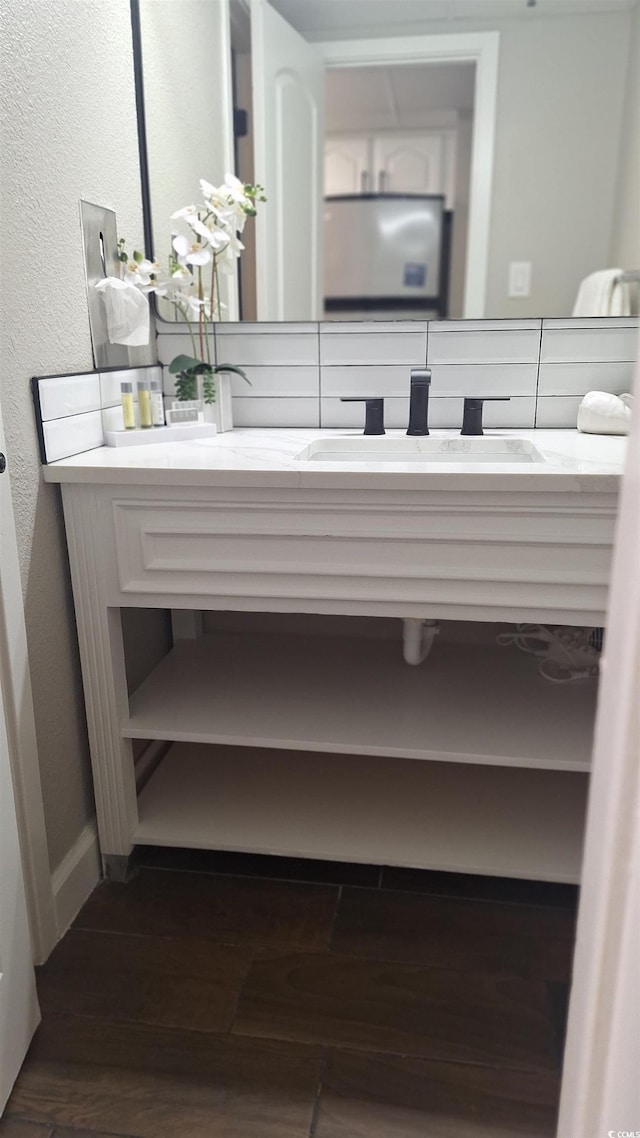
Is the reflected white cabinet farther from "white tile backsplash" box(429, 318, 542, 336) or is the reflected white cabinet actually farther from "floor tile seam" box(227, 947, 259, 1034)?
"floor tile seam" box(227, 947, 259, 1034)

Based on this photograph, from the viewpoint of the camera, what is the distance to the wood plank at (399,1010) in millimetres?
1141

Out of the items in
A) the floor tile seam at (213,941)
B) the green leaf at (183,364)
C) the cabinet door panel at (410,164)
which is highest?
the cabinet door panel at (410,164)

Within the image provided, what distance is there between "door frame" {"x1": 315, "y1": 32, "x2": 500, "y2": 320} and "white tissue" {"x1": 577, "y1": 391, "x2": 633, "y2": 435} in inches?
12.0

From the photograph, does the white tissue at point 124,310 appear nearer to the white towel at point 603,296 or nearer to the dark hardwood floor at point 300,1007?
the white towel at point 603,296

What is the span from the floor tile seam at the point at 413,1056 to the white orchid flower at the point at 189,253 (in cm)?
134

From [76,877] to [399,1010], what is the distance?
59 cm

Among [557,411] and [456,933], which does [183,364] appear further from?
[456,933]

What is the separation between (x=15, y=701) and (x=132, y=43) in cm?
124

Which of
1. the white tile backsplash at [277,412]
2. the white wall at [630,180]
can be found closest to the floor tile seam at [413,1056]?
the white tile backsplash at [277,412]

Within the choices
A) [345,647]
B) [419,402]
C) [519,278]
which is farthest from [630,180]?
[345,647]

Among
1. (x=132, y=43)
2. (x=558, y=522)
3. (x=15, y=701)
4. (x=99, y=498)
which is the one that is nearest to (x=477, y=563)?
(x=558, y=522)

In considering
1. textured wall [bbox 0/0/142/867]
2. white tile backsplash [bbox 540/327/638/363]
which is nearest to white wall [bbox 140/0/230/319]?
textured wall [bbox 0/0/142/867]

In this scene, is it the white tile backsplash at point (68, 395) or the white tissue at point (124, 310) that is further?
the white tissue at point (124, 310)

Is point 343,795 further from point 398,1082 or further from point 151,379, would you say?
point 151,379
